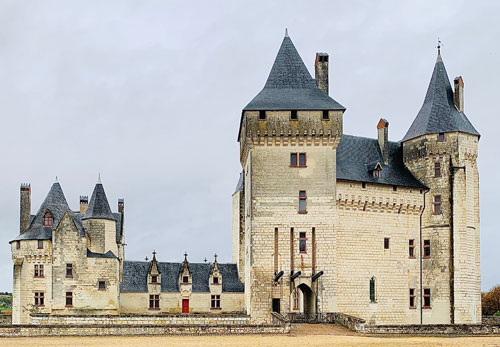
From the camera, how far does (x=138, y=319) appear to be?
141 ft

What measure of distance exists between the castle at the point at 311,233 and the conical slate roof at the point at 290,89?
0.08 meters

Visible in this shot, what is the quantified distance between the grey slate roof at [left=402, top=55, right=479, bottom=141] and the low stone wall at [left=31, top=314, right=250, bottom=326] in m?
15.7

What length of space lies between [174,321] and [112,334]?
7.91 metres

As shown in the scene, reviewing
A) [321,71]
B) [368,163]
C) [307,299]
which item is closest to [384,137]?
[368,163]

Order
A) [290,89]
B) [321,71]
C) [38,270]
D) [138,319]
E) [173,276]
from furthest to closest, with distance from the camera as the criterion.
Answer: [173,276] < [38,270] < [321,71] < [290,89] < [138,319]

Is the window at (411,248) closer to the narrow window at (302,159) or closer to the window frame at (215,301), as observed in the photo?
the narrow window at (302,159)

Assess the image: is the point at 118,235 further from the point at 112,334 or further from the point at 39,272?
the point at 112,334

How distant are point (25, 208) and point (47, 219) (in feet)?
7.51

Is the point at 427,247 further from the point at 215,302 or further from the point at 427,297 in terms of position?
the point at 215,302

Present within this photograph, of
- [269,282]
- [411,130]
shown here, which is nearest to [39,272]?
[269,282]

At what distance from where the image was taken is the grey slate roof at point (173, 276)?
174 ft

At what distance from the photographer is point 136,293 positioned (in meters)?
52.8

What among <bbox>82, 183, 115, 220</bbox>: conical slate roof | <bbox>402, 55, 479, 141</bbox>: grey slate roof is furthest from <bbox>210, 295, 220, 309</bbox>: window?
<bbox>402, 55, 479, 141</bbox>: grey slate roof

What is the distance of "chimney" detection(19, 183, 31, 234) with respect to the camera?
53.8 metres
